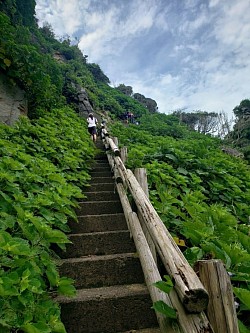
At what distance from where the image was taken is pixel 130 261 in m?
2.75

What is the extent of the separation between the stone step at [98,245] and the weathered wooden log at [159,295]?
0.16m

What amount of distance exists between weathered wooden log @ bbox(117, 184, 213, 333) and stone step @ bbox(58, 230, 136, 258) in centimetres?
16

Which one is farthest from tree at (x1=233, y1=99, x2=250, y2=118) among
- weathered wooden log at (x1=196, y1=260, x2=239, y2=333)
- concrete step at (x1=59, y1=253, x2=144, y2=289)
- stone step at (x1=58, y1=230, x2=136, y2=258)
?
weathered wooden log at (x1=196, y1=260, x2=239, y2=333)

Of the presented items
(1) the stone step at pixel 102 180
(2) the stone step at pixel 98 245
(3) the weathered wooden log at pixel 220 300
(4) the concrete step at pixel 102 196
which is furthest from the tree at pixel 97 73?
(3) the weathered wooden log at pixel 220 300

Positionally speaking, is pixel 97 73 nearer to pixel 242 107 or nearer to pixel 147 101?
pixel 147 101

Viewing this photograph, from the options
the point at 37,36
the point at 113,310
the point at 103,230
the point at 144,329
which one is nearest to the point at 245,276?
the point at 144,329

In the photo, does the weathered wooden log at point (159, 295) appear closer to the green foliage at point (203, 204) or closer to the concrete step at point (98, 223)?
the concrete step at point (98, 223)

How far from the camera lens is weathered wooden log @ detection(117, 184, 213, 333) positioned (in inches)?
49.2

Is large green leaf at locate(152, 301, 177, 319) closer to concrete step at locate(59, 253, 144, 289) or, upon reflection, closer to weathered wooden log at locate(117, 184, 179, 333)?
weathered wooden log at locate(117, 184, 179, 333)

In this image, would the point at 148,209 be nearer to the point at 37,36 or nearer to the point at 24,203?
the point at 24,203

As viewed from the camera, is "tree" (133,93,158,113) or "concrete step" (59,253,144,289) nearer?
"concrete step" (59,253,144,289)

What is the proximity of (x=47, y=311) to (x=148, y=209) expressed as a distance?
123 cm

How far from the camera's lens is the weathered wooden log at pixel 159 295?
4.10ft

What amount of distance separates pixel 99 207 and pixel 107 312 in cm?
224
